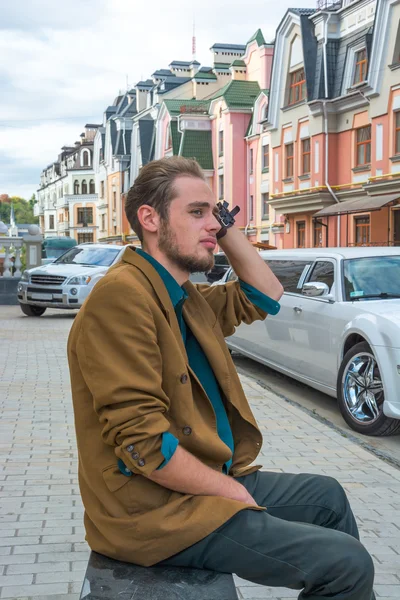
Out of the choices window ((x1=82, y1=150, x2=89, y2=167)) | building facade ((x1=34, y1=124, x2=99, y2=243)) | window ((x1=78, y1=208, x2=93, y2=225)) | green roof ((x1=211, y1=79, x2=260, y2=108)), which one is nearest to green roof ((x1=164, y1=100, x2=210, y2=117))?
green roof ((x1=211, y1=79, x2=260, y2=108))

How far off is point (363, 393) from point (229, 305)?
4499 millimetres

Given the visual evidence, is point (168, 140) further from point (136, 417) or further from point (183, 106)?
point (136, 417)

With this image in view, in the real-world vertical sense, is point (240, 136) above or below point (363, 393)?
above

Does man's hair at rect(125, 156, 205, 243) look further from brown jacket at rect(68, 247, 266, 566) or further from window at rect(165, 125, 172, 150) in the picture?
window at rect(165, 125, 172, 150)

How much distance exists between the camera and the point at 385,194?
30.7 m

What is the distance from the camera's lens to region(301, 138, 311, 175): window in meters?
37.9

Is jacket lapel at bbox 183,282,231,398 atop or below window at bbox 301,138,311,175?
below

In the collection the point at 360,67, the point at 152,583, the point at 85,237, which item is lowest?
the point at 152,583

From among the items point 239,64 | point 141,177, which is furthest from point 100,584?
point 239,64

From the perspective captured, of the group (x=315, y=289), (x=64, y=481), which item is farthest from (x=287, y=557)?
(x=315, y=289)

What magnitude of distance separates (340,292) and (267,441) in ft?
7.37

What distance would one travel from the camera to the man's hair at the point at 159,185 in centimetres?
265

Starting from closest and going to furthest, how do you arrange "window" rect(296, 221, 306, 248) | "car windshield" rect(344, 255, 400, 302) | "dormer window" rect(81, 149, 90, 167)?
1. "car windshield" rect(344, 255, 400, 302)
2. "window" rect(296, 221, 306, 248)
3. "dormer window" rect(81, 149, 90, 167)

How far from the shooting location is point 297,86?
1515 inches
